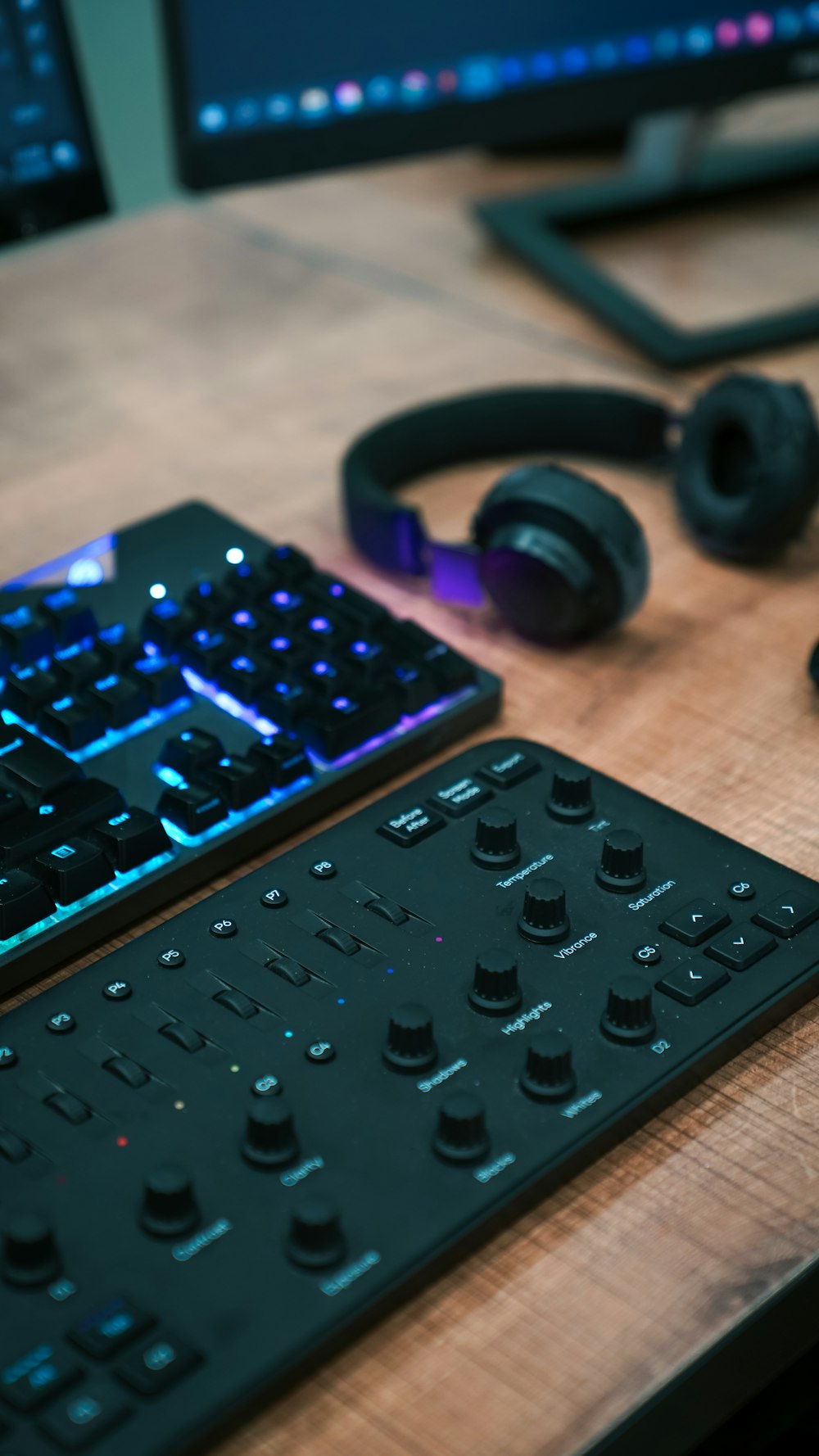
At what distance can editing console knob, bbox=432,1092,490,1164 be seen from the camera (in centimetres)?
44

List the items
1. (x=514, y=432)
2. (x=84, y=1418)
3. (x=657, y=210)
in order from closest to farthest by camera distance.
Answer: (x=84, y=1418), (x=514, y=432), (x=657, y=210)

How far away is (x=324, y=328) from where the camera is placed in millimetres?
970

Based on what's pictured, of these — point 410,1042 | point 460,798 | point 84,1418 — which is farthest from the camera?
point 460,798

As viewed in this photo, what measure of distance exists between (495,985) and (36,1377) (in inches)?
6.9

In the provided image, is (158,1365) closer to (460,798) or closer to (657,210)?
(460,798)

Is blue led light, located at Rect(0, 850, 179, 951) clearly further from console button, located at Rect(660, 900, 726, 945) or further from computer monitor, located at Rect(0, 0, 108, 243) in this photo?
computer monitor, located at Rect(0, 0, 108, 243)

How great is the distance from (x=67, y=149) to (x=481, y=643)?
1.10 ft

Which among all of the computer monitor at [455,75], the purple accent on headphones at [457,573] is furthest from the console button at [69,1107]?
the computer monitor at [455,75]

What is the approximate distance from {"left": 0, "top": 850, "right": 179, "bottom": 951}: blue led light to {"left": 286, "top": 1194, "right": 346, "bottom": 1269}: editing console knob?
155 mm

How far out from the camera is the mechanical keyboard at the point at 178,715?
21.1 inches

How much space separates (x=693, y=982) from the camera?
0.49 m

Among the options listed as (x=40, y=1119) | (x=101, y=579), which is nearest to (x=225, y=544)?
(x=101, y=579)

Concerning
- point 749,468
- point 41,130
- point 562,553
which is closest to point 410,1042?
point 562,553

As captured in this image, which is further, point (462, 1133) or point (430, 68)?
point (430, 68)
